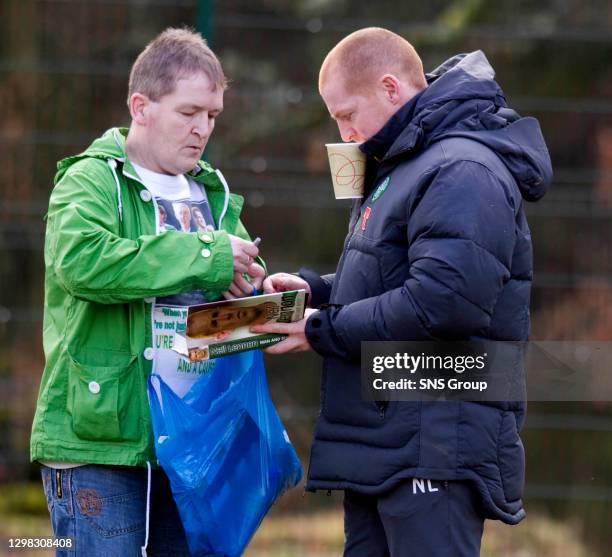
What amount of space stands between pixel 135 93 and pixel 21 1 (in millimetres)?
2450

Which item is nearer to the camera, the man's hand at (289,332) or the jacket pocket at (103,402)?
the jacket pocket at (103,402)

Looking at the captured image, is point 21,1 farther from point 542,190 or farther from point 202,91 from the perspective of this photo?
point 542,190

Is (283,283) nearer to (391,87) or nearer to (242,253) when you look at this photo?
(242,253)

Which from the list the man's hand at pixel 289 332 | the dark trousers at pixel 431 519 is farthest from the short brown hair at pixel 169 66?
the dark trousers at pixel 431 519

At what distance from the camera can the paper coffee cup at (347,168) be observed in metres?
3.07

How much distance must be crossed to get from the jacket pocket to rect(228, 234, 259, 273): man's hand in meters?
0.38

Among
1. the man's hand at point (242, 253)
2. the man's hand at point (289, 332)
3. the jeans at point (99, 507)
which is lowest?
the jeans at point (99, 507)

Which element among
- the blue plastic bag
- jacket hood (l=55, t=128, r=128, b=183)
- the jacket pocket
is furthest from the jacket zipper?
jacket hood (l=55, t=128, r=128, b=183)

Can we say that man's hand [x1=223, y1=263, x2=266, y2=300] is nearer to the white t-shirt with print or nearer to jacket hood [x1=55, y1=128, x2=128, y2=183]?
the white t-shirt with print

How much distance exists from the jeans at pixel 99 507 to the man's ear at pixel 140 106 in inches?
37.4

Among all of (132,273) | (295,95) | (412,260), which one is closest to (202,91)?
(132,273)

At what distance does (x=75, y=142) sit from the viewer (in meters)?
5.05

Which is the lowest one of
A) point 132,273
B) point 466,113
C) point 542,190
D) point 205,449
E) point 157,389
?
point 205,449

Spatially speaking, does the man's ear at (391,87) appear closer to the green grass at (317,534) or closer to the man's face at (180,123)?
the man's face at (180,123)
